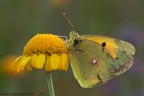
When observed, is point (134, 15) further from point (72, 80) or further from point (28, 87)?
point (28, 87)

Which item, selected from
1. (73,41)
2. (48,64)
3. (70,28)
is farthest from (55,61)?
(70,28)

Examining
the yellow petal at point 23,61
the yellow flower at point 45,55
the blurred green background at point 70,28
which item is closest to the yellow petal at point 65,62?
the yellow flower at point 45,55

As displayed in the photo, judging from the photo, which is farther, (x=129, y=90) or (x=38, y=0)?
(x=38, y=0)

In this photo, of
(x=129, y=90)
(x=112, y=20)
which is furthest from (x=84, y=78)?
(x=112, y=20)

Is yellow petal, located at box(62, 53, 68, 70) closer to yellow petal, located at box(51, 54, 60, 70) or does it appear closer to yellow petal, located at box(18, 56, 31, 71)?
yellow petal, located at box(51, 54, 60, 70)

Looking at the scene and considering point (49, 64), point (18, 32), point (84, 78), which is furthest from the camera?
point (18, 32)

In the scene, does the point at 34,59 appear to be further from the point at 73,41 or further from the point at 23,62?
the point at 73,41

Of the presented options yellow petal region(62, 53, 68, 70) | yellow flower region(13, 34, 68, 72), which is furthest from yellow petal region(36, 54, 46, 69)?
yellow petal region(62, 53, 68, 70)
